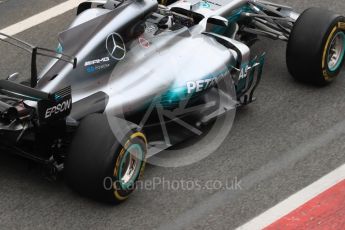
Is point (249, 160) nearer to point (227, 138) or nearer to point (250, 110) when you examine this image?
point (227, 138)

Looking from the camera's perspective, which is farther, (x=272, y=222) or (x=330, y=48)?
(x=330, y=48)

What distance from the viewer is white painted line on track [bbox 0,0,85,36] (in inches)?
343

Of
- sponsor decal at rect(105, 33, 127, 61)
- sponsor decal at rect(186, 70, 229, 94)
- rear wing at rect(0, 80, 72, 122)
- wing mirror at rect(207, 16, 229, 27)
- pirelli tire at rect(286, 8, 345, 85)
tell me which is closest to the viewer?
rear wing at rect(0, 80, 72, 122)

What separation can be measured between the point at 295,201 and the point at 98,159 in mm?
1548

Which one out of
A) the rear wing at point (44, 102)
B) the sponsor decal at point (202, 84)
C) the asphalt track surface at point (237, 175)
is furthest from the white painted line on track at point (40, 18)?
the rear wing at point (44, 102)

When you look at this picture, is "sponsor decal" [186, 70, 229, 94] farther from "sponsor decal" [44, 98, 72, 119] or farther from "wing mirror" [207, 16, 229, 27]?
"sponsor decal" [44, 98, 72, 119]

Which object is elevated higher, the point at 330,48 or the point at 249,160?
the point at 330,48

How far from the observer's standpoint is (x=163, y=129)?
635 cm

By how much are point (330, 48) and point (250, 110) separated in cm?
99

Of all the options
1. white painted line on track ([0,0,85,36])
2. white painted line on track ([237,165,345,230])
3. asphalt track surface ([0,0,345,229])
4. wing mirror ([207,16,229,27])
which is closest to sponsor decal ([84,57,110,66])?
asphalt track surface ([0,0,345,229])

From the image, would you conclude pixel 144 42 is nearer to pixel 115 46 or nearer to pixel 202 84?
pixel 115 46

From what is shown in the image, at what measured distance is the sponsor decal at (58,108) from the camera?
5363 millimetres

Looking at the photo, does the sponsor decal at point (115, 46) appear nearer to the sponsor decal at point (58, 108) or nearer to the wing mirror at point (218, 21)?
the sponsor decal at point (58, 108)

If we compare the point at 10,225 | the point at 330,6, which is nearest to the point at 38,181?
the point at 10,225
